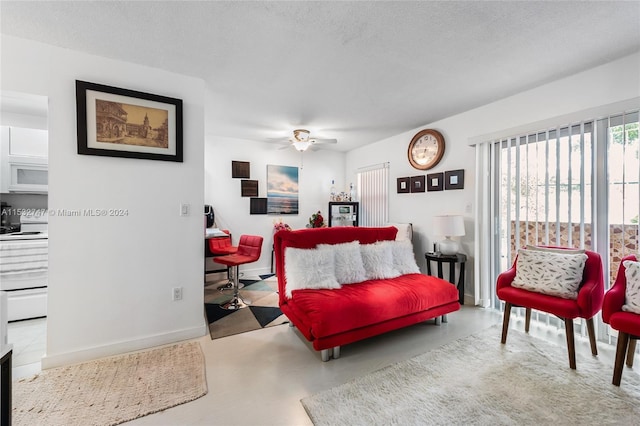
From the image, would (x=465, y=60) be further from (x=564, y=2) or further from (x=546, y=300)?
(x=546, y=300)

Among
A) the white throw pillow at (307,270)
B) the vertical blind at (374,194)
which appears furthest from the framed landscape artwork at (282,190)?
the white throw pillow at (307,270)

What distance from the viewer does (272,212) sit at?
5090 millimetres

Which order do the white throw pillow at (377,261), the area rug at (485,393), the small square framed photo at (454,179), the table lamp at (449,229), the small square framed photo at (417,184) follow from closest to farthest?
1. the area rug at (485,393)
2. the white throw pillow at (377,261)
3. the table lamp at (449,229)
4. the small square framed photo at (454,179)
5. the small square framed photo at (417,184)

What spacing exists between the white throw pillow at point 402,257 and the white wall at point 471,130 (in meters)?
0.53

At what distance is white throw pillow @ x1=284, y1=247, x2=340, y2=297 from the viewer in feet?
8.25

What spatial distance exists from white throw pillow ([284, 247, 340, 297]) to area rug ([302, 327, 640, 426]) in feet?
2.85

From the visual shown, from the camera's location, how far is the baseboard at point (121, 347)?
2.08 m

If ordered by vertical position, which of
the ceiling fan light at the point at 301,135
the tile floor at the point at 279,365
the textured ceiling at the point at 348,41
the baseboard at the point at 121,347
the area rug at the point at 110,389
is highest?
the textured ceiling at the point at 348,41

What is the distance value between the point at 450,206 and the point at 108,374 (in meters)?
4.02

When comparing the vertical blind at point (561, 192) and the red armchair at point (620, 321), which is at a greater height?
the vertical blind at point (561, 192)

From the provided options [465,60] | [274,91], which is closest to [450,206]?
[465,60]

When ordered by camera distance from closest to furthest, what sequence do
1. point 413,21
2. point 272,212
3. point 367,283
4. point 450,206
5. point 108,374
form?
point 413,21
point 108,374
point 367,283
point 450,206
point 272,212

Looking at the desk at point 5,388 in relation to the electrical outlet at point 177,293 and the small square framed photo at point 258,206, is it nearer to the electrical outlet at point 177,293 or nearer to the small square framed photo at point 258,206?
the electrical outlet at point 177,293

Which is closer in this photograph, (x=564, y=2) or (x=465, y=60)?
(x=564, y=2)
